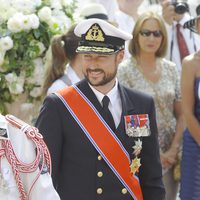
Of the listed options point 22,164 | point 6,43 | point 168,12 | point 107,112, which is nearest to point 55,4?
point 6,43

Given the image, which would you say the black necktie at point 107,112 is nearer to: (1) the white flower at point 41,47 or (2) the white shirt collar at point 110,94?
(2) the white shirt collar at point 110,94

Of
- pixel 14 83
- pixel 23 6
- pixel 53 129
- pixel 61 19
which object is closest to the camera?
pixel 53 129

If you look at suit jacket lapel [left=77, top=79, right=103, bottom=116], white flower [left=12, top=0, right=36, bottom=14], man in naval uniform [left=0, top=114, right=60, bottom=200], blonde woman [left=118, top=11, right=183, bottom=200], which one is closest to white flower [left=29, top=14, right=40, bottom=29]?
white flower [left=12, top=0, right=36, bottom=14]

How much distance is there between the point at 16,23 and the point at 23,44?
0.19 meters

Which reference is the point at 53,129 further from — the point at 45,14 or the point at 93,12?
the point at 93,12

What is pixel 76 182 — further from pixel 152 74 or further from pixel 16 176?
pixel 152 74

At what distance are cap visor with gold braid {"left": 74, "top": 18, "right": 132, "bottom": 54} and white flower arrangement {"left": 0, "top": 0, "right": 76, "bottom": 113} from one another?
43.4 inches

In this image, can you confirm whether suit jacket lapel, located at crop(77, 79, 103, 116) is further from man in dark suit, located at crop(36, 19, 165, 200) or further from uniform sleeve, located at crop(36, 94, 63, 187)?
uniform sleeve, located at crop(36, 94, 63, 187)

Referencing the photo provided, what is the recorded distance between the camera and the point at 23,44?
192 inches

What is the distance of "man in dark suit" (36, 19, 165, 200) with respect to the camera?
3514mm

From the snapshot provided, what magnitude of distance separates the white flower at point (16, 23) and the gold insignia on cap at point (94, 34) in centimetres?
116

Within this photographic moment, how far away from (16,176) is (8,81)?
2260mm

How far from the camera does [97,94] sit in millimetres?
3654

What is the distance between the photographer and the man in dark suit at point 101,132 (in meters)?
3.51
